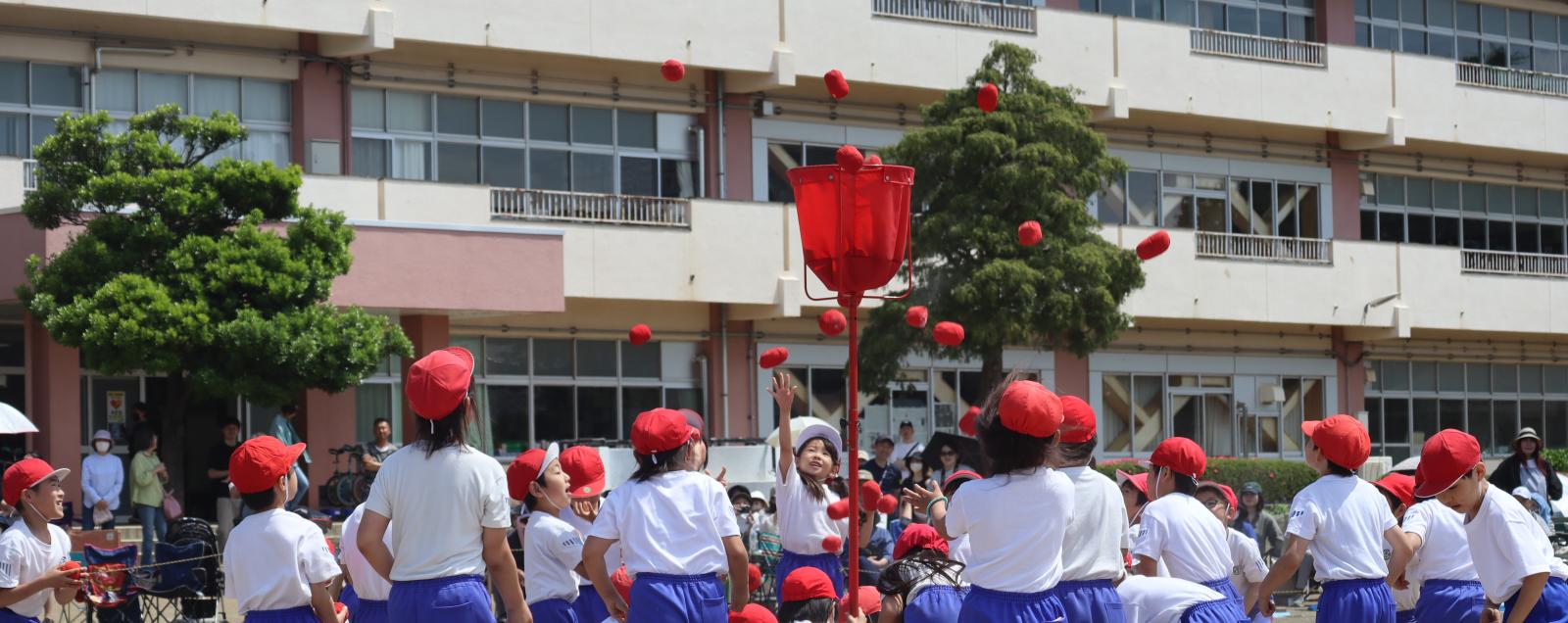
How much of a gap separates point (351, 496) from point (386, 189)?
4.29 meters

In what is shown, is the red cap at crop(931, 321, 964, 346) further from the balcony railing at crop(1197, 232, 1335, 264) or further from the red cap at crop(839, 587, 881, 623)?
the balcony railing at crop(1197, 232, 1335, 264)

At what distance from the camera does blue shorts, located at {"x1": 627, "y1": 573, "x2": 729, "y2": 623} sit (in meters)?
7.87

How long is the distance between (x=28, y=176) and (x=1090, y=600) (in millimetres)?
17367

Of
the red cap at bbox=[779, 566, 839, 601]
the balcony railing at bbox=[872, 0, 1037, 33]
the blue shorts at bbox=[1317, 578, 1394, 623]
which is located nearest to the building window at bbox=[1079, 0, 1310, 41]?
the balcony railing at bbox=[872, 0, 1037, 33]

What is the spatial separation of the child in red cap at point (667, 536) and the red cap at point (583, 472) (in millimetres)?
1375

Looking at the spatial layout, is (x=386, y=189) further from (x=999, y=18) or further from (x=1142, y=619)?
(x=1142, y=619)

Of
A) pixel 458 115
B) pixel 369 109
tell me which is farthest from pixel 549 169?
pixel 369 109

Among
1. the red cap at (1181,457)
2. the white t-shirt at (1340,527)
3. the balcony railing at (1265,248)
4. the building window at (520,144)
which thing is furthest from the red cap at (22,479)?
the balcony railing at (1265,248)

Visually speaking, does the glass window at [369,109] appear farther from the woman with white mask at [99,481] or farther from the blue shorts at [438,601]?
the blue shorts at [438,601]

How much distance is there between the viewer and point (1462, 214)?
34531 mm

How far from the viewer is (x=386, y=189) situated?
23578 millimetres

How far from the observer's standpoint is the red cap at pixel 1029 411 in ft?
23.1

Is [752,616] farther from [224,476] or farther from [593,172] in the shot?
[593,172]

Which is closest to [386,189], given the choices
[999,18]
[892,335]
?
[892,335]
